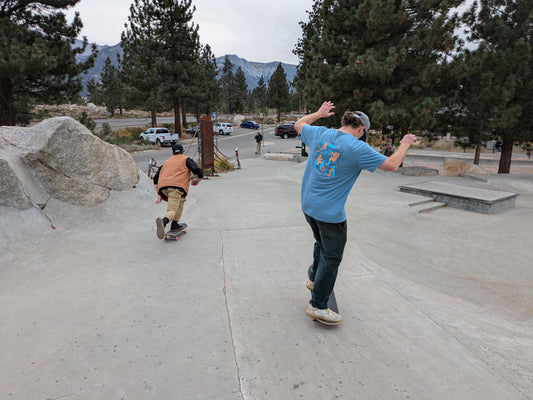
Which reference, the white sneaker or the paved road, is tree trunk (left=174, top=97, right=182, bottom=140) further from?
the white sneaker

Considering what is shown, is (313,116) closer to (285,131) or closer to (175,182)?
(175,182)

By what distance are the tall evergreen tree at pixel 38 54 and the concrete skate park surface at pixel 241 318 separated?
10.5m

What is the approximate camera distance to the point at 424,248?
6.23m

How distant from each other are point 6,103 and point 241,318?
16.7m

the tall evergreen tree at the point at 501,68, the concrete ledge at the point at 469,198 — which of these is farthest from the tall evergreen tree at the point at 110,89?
the concrete ledge at the point at 469,198

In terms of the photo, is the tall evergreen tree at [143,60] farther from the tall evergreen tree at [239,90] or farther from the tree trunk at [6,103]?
the tall evergreen tree at [239,90]

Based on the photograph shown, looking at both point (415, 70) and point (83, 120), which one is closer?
point (415, 70)

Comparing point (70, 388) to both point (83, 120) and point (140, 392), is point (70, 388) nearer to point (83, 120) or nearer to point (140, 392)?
point (140, 392)

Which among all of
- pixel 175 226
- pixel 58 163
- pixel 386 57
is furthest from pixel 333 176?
pixel 386 57

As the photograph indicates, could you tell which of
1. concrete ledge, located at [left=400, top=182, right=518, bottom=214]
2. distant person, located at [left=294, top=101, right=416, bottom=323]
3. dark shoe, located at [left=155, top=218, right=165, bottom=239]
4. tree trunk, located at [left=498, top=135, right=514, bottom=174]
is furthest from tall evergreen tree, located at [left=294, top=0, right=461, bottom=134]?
distant person, located at [left=294, top=101, right=416, bottom=323]

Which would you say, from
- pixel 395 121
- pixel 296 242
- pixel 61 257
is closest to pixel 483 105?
pixel 395 121

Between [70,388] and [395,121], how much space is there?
14.0m

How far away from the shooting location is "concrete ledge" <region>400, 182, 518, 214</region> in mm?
8617

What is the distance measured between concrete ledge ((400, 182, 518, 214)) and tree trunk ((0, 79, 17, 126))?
1669cm
